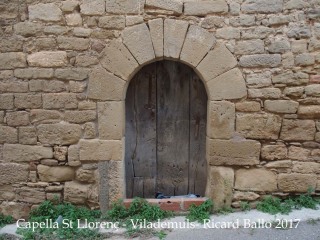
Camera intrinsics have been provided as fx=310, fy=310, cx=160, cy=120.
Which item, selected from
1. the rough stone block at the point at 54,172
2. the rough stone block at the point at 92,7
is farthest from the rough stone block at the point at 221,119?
the rough stone block at the point at 54,172

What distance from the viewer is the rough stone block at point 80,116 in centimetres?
326

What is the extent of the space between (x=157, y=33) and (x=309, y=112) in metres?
1.77

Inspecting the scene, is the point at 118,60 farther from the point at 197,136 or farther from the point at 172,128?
the point at 197,136

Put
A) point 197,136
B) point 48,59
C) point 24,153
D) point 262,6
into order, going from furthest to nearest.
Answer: point 197,136
point 24,153
point 48,59
point 262,6

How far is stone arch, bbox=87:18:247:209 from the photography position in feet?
10.4

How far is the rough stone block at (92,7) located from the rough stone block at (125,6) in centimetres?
6

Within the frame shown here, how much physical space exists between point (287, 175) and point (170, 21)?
80.0 inches

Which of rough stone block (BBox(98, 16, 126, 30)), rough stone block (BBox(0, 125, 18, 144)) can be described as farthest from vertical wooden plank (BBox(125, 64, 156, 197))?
rough stone block (BBox(0, 125, 18, 144))

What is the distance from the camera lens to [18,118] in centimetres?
330

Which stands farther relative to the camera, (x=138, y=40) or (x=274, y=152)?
(x=274, y=152)

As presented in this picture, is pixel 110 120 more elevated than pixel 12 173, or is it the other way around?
pixel 110 120

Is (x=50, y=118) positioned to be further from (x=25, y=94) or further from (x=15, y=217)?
(x=15, y=217)

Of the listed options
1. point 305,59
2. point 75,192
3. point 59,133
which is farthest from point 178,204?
point 305,59

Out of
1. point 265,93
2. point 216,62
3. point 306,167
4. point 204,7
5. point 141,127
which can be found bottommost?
point 306,167
